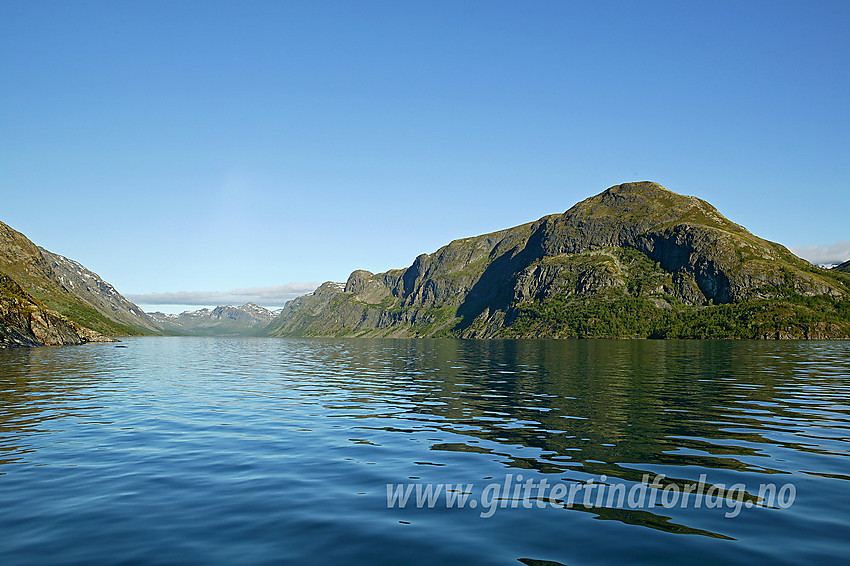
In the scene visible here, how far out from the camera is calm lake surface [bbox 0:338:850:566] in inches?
504

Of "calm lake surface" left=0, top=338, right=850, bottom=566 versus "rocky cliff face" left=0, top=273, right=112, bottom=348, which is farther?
"rocky cliff face" left=0, top=273, right=112, bottom=348

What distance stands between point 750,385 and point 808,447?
96.9 ft

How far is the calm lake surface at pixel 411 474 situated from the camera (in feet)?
42.0

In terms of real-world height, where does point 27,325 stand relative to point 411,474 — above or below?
above

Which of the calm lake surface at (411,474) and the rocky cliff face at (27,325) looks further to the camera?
the rocky cliff face at (27,325)

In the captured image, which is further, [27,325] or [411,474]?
[27,325]

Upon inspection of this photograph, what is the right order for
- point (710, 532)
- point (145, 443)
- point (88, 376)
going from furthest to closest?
point (88, 376) → point (145, 443) → point (710, 532)

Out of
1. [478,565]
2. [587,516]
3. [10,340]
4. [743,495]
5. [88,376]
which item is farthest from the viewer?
[10,340]

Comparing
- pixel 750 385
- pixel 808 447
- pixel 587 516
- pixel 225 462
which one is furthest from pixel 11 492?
pixel 750 385

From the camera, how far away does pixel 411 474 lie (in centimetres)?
2009

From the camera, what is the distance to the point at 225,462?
22.5 m

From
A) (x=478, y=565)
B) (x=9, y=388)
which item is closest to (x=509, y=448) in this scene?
(x=478, y=565)

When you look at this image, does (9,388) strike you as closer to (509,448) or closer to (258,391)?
(258,391)

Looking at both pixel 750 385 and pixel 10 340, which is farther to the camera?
pixel 10 340
